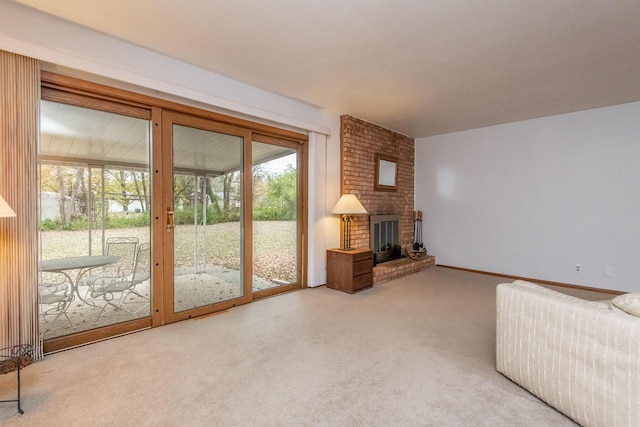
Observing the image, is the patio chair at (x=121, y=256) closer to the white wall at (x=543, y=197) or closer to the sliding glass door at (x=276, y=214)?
the sliding glass door at (x=276, y=214)

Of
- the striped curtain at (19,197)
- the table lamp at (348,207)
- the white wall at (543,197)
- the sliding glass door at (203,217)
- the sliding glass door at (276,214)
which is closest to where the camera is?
the striped curtain at (19,197)

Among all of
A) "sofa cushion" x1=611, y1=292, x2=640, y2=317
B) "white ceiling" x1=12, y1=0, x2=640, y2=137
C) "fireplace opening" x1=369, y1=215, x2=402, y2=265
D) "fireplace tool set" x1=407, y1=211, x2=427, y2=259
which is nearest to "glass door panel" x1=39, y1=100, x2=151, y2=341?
"white ceiling" x1=12, y1=0, x2=640, y2=137

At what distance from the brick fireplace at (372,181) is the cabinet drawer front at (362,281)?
227mm

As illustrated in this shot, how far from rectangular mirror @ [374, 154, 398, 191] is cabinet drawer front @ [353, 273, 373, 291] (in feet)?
Result: 5.32

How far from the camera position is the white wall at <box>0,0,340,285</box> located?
2.15m

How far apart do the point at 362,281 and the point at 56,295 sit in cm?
328

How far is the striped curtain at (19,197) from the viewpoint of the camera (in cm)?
206

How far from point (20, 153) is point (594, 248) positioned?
651cm

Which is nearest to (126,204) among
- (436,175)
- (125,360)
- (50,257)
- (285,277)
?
(50,257)

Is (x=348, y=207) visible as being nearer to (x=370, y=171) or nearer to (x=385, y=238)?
(x=370, y=171)

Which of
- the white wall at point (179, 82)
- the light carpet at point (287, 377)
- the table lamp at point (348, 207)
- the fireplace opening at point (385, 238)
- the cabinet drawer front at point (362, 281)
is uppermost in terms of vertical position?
the white wall at point (179, 82)

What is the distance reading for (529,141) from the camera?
469 cm

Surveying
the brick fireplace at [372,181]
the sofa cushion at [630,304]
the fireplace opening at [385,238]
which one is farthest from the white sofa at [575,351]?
the fireplace opening at [385,238]

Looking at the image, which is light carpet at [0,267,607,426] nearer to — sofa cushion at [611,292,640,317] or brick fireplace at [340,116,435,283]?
sofa cushion at [611,292,640,317]
